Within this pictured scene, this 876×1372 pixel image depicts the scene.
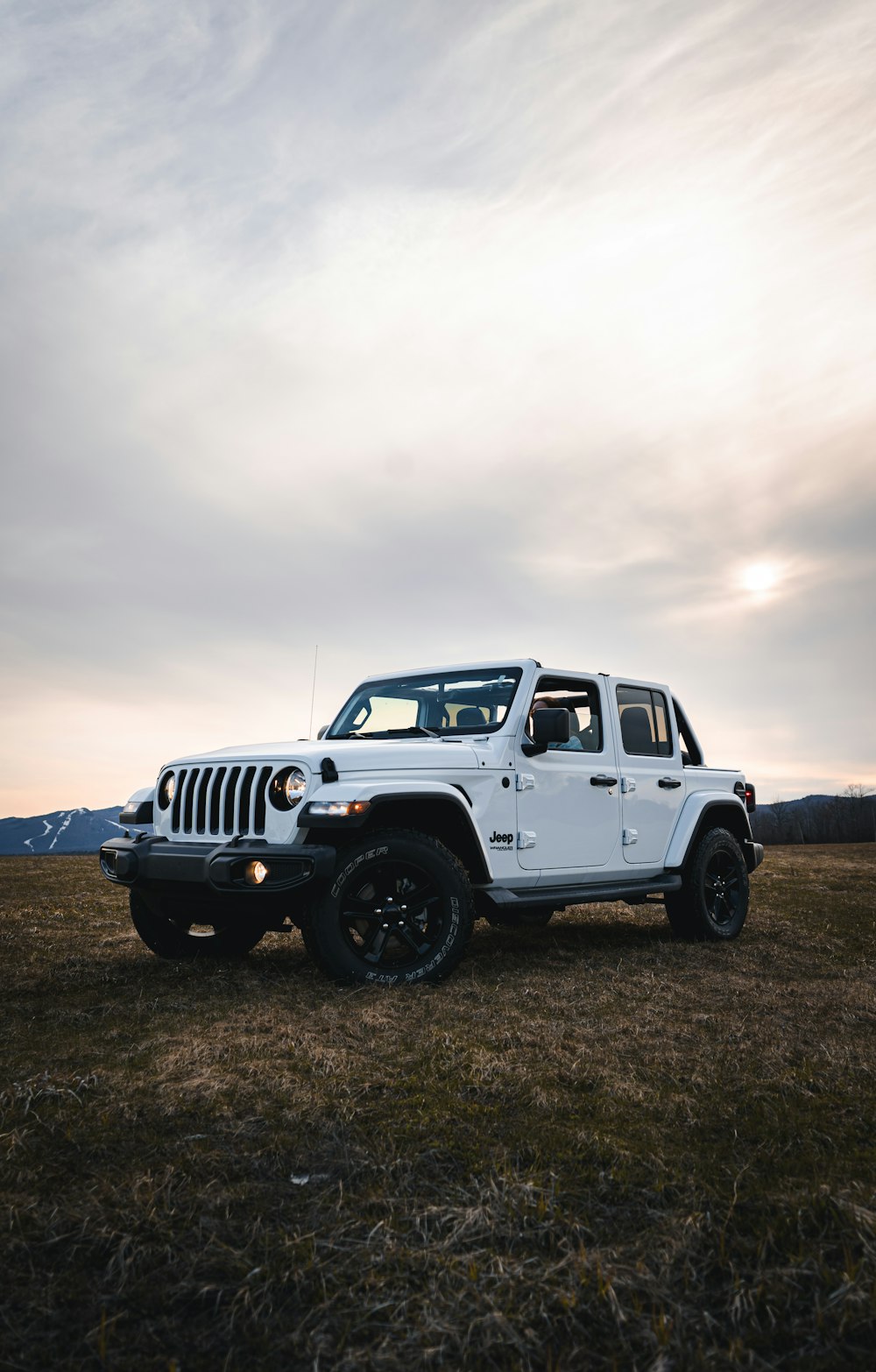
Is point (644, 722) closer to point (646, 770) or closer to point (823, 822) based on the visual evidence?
point (646, 770)

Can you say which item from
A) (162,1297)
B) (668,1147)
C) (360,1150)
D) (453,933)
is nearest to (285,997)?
(453,933)

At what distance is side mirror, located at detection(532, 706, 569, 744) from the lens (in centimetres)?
560

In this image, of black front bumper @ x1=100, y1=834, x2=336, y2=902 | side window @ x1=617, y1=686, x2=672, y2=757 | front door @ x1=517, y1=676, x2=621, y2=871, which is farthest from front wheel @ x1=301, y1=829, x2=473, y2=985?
side window @ x1=617, y1=686, x2=672, y2=757

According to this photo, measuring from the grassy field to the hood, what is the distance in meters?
1.25

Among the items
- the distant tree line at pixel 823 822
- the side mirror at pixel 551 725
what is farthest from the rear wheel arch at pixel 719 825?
the distant tree line at pixel 823 822

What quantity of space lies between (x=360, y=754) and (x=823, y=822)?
6766cm

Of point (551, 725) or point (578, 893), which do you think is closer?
point (551, 725)

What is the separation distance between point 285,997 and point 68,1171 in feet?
7.08

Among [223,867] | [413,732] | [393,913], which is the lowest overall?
[393,913]

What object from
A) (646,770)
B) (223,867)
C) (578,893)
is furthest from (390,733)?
(646,770)

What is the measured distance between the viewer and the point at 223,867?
4.73 meters

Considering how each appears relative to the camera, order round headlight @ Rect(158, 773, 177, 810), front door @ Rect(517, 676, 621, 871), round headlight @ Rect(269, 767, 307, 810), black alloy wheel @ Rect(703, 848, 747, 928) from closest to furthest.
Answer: round headlight @ Rect(269, 767, 307, 810)
round headlight @ Rect(158, 773, 177, 810)
front door @ Rect(517, 676, 621, 871)
black alloy wheel @ Rect(703, 848, 747, 928)

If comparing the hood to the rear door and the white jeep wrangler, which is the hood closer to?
the white jeep wrangler

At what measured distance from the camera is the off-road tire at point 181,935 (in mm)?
5590
